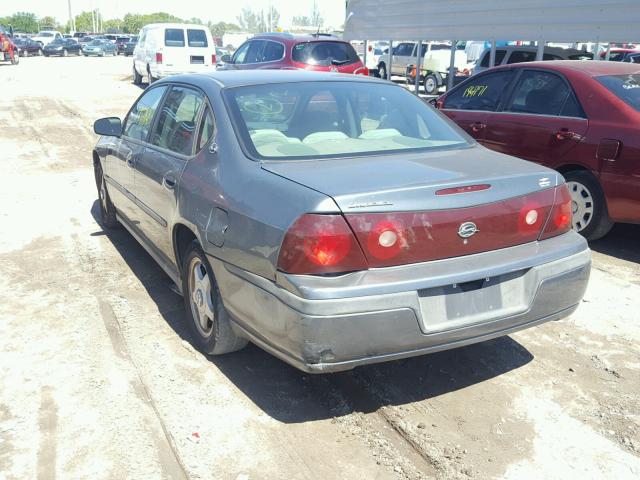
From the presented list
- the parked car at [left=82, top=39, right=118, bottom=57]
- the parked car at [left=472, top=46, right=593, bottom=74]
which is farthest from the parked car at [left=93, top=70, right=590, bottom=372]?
the parked car at [left=82, top=39, right=118, bottom=57]

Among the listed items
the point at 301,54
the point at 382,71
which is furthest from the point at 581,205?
the point at 382,71

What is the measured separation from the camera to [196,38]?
787 inches

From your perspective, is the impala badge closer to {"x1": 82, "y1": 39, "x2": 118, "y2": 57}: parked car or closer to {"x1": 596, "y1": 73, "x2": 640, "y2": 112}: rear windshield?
{"x1": 596, "y1": 73, "x2": 640, "y2": 112}: rear windshield

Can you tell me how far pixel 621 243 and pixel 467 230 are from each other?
12.0ft

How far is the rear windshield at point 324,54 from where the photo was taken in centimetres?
1316

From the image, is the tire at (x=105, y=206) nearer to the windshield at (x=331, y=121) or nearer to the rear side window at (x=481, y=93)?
the windshield at (x=331, y=121)

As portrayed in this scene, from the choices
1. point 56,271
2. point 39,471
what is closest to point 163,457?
point 39,471

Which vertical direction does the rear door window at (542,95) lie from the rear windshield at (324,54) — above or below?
below

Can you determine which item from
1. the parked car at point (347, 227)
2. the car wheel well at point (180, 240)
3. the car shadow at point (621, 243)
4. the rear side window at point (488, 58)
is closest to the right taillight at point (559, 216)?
the parked car at point (347, 227)

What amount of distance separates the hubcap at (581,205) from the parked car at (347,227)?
2158mm

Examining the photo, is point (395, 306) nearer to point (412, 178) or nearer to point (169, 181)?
point (412, 178)

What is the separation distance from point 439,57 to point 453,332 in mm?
22406

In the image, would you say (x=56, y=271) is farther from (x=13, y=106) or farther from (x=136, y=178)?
(x=13, y=106)

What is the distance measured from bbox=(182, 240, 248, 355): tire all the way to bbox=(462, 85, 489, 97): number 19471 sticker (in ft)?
13.9
